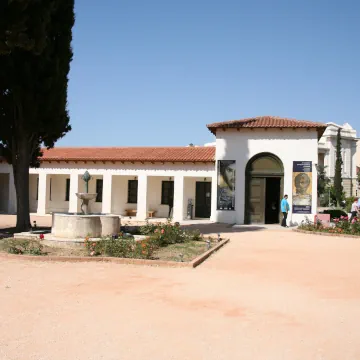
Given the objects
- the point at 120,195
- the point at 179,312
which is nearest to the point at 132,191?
the point at 120,195

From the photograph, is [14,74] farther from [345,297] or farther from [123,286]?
[345,297]

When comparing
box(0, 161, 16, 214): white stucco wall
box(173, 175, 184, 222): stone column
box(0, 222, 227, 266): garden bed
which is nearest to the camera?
box(0, 222, 227, 266): garden bed

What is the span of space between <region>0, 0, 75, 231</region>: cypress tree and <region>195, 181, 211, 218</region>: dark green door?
35.2 feet

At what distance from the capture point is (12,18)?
1188cm

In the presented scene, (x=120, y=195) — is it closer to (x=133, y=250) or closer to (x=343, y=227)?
(x=343, y=227)

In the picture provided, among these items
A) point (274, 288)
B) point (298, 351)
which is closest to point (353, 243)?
point (274, 288)

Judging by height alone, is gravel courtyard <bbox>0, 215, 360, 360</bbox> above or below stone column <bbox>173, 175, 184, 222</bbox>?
below

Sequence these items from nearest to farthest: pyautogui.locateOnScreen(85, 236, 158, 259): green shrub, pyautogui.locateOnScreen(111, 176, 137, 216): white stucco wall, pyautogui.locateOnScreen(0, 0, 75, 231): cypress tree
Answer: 1. pyautogui.locateOnScreen(85, 236, 158, 259): green shrub
2. pyautogui.locateOnScreen(0, 0, 75, 231): cypress tree
3. pyautogui.locateOnScreen(111, 176, 137, 216): white stucco wall

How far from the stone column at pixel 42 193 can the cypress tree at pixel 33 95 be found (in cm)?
990

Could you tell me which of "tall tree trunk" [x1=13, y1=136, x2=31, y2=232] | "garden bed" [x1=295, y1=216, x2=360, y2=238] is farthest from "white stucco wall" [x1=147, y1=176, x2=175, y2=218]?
"tall tree trunk" [x1=13, y1=136, x2=31, y2=232]

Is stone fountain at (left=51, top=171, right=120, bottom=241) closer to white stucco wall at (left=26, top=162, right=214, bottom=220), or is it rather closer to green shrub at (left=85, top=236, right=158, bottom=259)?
green shrub at (left=85, top=236, right=158, bottom=259)

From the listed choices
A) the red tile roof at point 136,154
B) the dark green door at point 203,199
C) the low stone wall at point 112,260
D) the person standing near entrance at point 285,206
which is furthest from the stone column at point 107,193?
the low stone wall at point 112,260

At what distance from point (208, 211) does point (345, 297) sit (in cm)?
1841

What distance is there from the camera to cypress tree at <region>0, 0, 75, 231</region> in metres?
14.4
